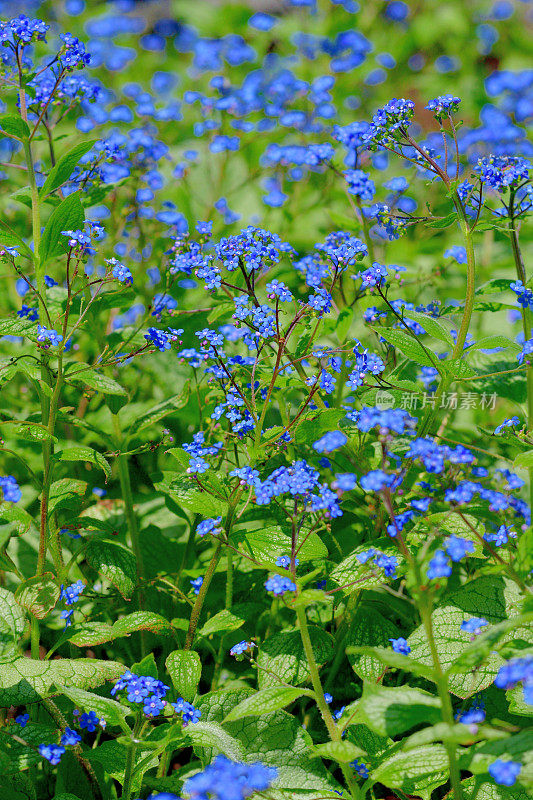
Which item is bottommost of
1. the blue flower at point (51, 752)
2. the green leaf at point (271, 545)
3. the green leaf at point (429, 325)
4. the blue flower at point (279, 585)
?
the blue flower at point (51, 752)

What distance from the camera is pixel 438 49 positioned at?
9.48 meters

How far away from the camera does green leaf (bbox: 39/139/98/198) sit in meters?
2.62

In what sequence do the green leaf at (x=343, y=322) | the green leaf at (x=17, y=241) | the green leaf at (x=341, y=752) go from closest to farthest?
the green leaf at (x=341, y=752)
the green leaf at (x=17, y=241)
the green leaf at (x=343, y=322)

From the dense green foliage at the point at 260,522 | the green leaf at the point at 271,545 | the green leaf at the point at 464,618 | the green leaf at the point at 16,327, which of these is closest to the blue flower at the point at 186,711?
the dense green foliage at the point at 260,522

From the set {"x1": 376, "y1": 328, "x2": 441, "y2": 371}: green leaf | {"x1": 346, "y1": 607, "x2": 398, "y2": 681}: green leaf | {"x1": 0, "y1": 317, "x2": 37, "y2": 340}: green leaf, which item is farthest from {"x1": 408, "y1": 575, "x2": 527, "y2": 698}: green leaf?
{"x1": 0, "y1": 317, "x2": 37, "y2": 340}: green leaf

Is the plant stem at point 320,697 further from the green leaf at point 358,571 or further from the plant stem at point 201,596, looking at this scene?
the plant stem at point 201,596

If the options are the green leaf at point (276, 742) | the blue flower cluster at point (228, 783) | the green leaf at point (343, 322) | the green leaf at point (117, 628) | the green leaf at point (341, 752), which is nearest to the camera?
the blue flower cluster at point (228, 783)

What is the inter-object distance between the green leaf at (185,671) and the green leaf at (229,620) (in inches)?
4.0

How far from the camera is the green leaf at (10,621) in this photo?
268 centimetres

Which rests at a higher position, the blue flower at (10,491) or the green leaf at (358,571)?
the blue flower at (10,491)

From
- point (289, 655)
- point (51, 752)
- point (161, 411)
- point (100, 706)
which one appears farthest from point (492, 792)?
point (161, 411)

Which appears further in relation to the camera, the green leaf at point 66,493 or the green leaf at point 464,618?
the green leaf at point 66,493

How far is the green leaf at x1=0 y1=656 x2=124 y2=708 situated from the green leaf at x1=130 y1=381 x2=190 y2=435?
943mm

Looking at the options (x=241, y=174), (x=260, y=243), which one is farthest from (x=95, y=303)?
(x=241, y=174)
